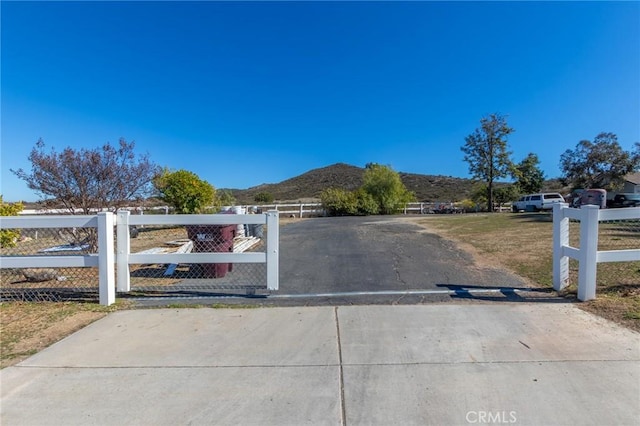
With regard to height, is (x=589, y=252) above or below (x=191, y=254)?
above

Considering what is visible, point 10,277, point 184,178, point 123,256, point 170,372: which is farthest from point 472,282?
point 184,178

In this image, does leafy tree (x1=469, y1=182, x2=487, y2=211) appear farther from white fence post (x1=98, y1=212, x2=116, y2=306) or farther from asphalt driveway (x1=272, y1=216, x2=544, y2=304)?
white fence post (x1=98, y1=212, x2=116, y2=306)

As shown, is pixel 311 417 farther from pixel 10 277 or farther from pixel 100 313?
pixel 10 277

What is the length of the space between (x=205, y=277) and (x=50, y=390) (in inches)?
166

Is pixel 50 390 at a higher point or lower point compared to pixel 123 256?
lower

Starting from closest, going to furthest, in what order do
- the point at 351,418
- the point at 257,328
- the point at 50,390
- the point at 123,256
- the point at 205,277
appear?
the point at 351,418 < the point at 50,390 < the point at 257,328 < the point at 123,256 < the point at 205,277

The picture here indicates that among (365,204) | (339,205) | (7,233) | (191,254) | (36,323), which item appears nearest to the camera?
(36,323)

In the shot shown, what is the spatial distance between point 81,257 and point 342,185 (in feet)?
238

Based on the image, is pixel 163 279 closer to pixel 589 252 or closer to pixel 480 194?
pixel 589 252

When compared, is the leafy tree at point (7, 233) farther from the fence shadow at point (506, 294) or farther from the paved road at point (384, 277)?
the fence shadow at point (506, 294)

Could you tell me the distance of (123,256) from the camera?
596 centimetres

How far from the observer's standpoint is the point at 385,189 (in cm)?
3716

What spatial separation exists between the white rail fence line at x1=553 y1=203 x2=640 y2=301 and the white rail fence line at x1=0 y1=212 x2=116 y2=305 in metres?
6.76

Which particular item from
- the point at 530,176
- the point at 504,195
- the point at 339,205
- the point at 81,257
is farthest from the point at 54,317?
the point at 530,176
